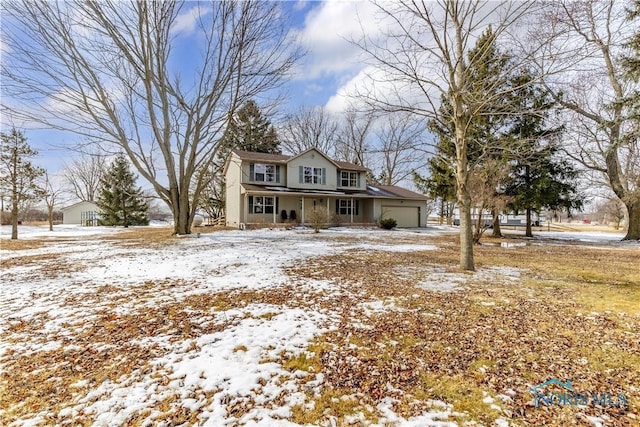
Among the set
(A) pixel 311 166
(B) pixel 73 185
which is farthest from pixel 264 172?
(B) pixel 73 185

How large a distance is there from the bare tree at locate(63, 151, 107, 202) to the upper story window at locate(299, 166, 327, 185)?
1368 inches

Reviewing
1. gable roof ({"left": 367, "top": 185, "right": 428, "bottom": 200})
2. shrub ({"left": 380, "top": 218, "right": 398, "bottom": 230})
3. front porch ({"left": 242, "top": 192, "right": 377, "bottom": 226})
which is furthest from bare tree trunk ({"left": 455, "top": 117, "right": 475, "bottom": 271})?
gable roof ({"left": 367, "top": 185, "right": 428, "bottom": 200})

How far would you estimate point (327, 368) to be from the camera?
3156mm

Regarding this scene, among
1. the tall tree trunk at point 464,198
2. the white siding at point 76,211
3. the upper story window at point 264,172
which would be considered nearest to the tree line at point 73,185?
the white siding at point 76,211

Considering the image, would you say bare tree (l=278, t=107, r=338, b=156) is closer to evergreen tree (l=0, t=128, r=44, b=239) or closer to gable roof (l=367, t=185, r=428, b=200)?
gable roof (l=367, t=185, r=428, b=200)

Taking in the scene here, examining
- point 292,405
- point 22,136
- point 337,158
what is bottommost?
point 292,405

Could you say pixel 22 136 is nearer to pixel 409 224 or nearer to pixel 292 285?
pixel 292 285

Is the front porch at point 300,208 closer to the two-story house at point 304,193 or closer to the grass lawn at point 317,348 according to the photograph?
the two-story house at point 304,193

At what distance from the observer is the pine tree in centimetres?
3297

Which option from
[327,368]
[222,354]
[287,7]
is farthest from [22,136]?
[327,368]

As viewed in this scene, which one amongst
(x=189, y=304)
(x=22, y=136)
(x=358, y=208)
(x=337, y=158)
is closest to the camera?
(x=189, y=304)

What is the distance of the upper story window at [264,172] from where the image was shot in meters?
23.8

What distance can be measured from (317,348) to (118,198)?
1463 inches

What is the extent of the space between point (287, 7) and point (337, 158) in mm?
25851
